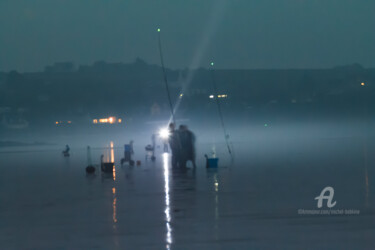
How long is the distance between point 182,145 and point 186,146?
0.59 feet

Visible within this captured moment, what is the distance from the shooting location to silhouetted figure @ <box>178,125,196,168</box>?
27.0 m

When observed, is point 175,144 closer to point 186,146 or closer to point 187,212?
point 186,146

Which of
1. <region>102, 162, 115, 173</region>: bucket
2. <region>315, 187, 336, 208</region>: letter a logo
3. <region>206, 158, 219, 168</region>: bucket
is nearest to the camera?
<region>315, 187, 336, 208</region>: letter a logo

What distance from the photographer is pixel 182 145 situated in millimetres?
27172

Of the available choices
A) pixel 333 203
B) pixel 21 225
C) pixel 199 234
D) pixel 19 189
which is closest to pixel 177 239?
pixel 199 234

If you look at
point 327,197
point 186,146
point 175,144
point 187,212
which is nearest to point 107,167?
point 175,144

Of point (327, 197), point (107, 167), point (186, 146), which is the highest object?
point (186, 146)

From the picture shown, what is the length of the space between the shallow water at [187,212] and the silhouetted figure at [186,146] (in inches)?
120

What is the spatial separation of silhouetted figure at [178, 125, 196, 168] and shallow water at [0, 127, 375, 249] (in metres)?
3.05

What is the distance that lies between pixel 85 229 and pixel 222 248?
9.90ft

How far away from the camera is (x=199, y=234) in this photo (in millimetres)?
10883

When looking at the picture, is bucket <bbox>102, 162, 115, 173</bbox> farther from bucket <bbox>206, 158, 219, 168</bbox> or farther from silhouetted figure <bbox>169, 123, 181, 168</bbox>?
bucket <bbox>206, 158, 219, 168</bbox>

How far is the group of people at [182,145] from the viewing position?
2702 centimetres

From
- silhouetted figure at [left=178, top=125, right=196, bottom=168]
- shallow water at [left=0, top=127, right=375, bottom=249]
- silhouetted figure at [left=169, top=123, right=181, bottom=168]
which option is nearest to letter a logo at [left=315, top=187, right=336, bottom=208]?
shallow water at [left=0, top=127, right=375, bottom=249]
